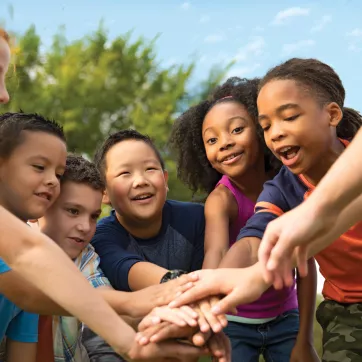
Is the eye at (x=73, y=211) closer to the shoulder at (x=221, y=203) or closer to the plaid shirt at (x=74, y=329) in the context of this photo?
the plaid shirt at (x=74, y=329)

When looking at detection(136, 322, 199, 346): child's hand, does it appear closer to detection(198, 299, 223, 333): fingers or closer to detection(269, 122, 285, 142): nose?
detection(198, 299, 223, 333): fingers

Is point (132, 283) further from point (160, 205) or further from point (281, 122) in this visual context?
point (281, 122)

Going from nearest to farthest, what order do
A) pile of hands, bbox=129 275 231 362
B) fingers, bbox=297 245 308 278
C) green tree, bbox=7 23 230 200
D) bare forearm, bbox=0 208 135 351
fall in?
fingers, bbox=297 245 308 278 < bare forearm, bbox=0 208 135 351 < pile of hands, bbox=129 275 231 362 < green tree, bbox=7 23 230 200

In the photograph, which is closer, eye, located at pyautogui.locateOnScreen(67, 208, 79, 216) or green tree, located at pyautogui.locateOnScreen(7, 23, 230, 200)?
eye, located at pyautogui.locateOnScreen(67, 208, 79, 216)

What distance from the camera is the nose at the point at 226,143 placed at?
360 cm

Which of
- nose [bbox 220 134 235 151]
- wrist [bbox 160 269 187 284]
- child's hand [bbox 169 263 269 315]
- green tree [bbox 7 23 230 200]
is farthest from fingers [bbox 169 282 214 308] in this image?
green tree [bbox 7 23 230 200]

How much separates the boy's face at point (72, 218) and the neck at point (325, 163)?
43.0 inches

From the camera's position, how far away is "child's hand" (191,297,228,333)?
2648mm

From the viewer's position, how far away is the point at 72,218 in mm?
3387

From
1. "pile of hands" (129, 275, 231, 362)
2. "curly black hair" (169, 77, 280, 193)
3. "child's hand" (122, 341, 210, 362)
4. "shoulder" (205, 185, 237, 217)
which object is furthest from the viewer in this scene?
"curly black hair" (169, 77, 280, 193)

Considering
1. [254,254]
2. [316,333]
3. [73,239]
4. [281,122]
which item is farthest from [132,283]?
[316,333]

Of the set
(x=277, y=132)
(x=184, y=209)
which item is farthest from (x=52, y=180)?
(x=277, y=132)

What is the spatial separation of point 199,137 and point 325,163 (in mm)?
1041

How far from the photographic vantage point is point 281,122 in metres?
3.08
